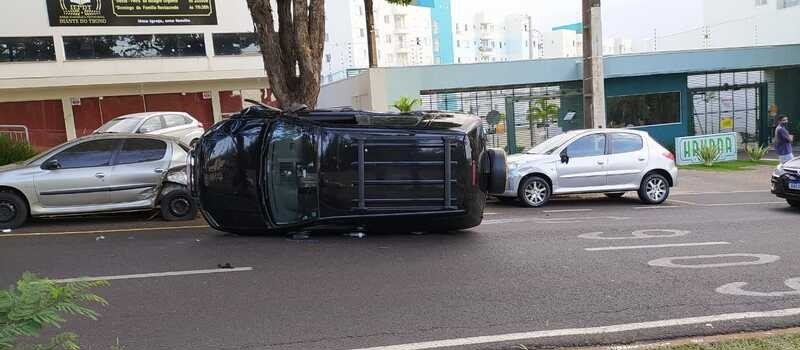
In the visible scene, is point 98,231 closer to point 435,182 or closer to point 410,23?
point 435,182

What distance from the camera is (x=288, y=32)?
37.4 ft

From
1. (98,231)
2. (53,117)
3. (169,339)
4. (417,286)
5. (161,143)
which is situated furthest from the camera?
(53,117)

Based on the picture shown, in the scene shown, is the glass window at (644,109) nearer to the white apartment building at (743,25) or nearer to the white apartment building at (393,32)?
the white apartment building at (743,25)

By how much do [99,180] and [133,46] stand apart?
18.8 metres

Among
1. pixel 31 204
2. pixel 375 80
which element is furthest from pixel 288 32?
pixel 375 80

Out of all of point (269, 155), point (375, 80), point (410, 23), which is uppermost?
point (410, 23)

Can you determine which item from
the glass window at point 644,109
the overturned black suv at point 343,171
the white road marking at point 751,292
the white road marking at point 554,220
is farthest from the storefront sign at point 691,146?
the white road marking at point 751,292

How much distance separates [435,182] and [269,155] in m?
2.11

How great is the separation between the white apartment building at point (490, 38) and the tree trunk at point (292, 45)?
85.7 m

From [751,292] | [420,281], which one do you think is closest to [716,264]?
[751,292]

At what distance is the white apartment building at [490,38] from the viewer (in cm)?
9825

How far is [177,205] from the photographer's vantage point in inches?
402

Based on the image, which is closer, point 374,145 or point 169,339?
point 169,339

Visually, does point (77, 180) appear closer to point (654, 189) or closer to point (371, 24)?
point (654, 189)
